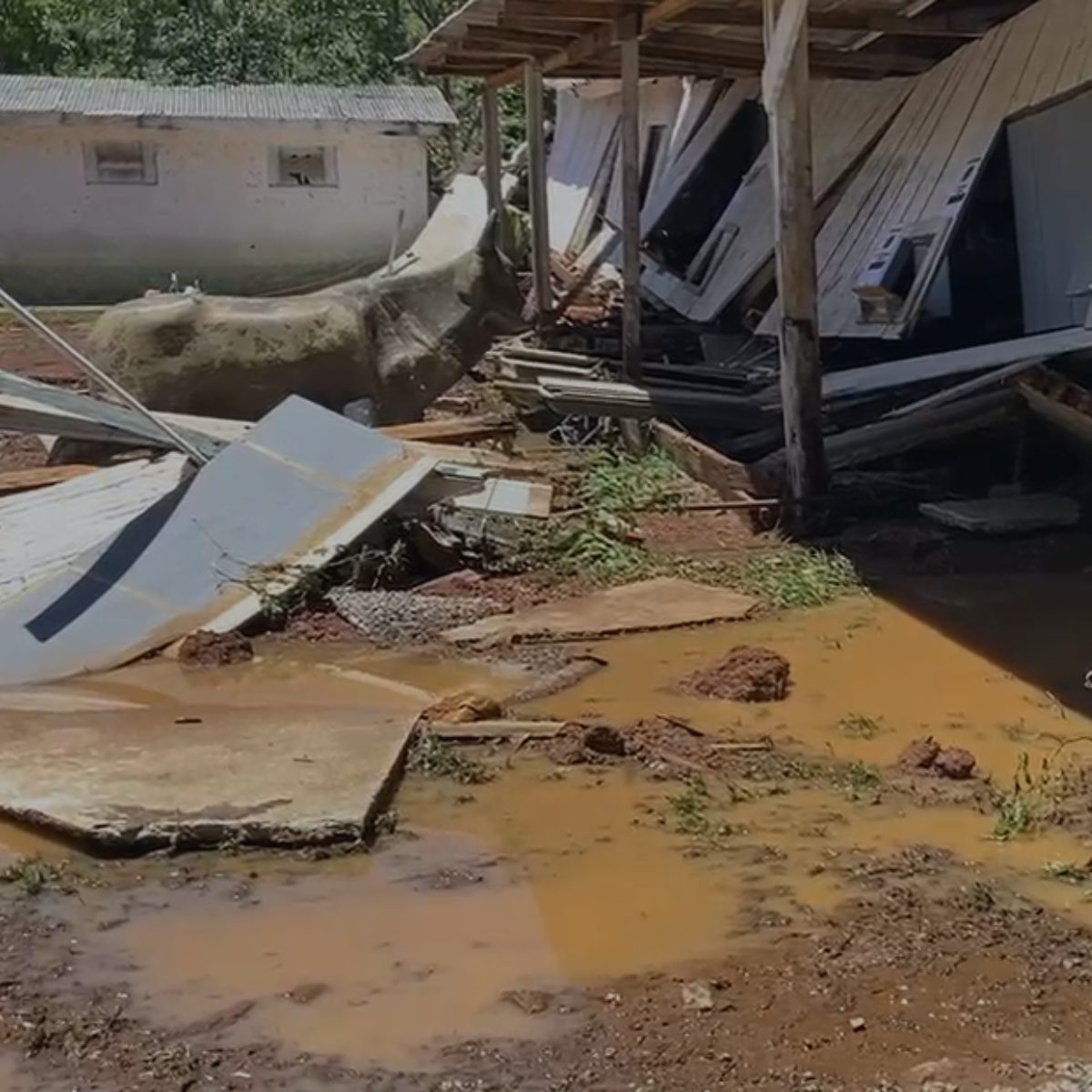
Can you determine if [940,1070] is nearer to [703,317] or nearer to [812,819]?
[812,819]

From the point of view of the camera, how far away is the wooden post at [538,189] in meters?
16.3

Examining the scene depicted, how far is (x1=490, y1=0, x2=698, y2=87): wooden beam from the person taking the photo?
11914mm

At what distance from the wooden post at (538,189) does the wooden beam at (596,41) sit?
0.24 metres

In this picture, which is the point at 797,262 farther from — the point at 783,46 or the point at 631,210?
the point at 631,210

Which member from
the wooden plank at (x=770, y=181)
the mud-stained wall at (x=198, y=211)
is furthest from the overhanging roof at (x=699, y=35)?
the mud-stained wall at (x=198, y=211)

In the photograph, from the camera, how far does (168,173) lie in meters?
26.3

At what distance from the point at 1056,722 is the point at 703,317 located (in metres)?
9.37

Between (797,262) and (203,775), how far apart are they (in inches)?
214

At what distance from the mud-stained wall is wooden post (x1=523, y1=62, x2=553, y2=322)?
940 cm

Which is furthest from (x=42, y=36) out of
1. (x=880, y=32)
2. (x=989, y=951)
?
(x=989, y=951)

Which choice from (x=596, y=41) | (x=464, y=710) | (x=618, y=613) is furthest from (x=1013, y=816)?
(x=596, y=41)

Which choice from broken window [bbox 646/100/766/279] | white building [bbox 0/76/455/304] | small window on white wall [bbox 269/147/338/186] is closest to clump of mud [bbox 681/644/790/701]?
broken window [bbox 646/100/766/279]

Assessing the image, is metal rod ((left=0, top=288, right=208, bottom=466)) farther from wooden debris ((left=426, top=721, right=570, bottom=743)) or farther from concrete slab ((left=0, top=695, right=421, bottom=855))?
wooden debris ((left=426, top=721, right=570, bottom=743))

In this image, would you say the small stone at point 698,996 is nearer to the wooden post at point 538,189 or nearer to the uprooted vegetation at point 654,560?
the uprooted vegetation at point 654,560
